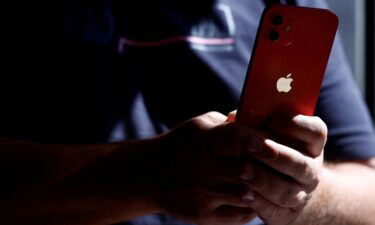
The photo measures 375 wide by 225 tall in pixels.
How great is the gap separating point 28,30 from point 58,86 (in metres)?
0.11

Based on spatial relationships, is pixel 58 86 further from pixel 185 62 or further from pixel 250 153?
pixel 250 153

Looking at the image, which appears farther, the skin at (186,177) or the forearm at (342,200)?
the forearm at (342,200)

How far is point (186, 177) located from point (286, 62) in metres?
0.20

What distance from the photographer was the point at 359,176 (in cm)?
92

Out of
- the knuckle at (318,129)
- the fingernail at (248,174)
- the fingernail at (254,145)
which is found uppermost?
the knuckle at (318,129)

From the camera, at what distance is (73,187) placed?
752 millimetres

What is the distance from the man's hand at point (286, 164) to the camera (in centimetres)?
67

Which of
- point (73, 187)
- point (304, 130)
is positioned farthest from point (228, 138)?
point (73, 187)

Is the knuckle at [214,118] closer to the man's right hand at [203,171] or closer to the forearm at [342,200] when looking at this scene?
the man's right hand at [203,171]

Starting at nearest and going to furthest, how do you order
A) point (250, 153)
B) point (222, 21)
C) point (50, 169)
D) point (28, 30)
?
point (250, 153) < point (50, 169) < point (28, 30) < point (222, 21)

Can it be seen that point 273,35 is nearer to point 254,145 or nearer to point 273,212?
point 254,145

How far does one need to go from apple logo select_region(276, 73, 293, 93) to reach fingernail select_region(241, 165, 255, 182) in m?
0.12

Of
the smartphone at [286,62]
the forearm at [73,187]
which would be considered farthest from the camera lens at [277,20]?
the forearm at [73,187]

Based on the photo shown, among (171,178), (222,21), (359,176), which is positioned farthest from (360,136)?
(171,178)
